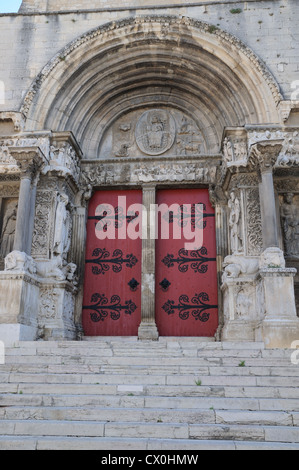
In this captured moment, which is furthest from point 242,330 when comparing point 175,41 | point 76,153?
point 175,41

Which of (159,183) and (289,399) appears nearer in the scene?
(289,399)

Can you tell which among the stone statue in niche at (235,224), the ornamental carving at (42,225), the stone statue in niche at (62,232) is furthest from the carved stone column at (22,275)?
the stone statue in niche at (235,224)

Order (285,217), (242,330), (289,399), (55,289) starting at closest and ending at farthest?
(289,399)
(242,330)
(55,289)
(285,217)

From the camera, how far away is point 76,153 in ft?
28.9

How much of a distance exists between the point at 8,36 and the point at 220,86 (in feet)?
15.0

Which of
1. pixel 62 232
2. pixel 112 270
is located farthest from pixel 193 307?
pixel 62 232

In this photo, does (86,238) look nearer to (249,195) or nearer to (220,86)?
(249,195)

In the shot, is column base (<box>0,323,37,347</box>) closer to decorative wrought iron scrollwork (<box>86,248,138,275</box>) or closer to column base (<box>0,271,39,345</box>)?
column base (<box>0,271,39,345</box>)

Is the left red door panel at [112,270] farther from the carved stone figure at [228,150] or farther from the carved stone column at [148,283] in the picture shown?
the carved stone figure at [228,150]

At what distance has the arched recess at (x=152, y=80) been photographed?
27.2ft

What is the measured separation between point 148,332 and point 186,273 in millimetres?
1481

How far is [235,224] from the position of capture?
312 inches

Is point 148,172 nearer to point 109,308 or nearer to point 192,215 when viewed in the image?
point 192,215
